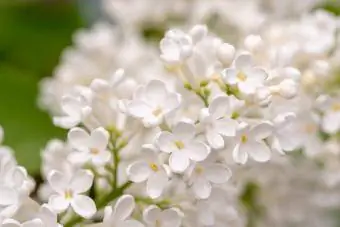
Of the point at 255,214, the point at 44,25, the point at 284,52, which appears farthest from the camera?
the point at 44,25

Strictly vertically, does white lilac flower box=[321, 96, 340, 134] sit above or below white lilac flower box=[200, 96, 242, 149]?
below

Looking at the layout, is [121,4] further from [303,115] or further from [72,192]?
[72,192]

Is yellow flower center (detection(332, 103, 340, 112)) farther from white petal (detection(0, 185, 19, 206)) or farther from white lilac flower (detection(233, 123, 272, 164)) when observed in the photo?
white petal (detection(0, 185, 19, 206))

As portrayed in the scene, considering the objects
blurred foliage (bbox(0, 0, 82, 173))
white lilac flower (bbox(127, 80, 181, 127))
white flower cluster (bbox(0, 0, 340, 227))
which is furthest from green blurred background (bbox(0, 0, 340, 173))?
white lilac flower (bbox(127, 80, 181, 127))

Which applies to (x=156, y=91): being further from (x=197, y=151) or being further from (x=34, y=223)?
(x=34, y=223)

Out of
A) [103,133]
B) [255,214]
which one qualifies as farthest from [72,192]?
[255,214]
